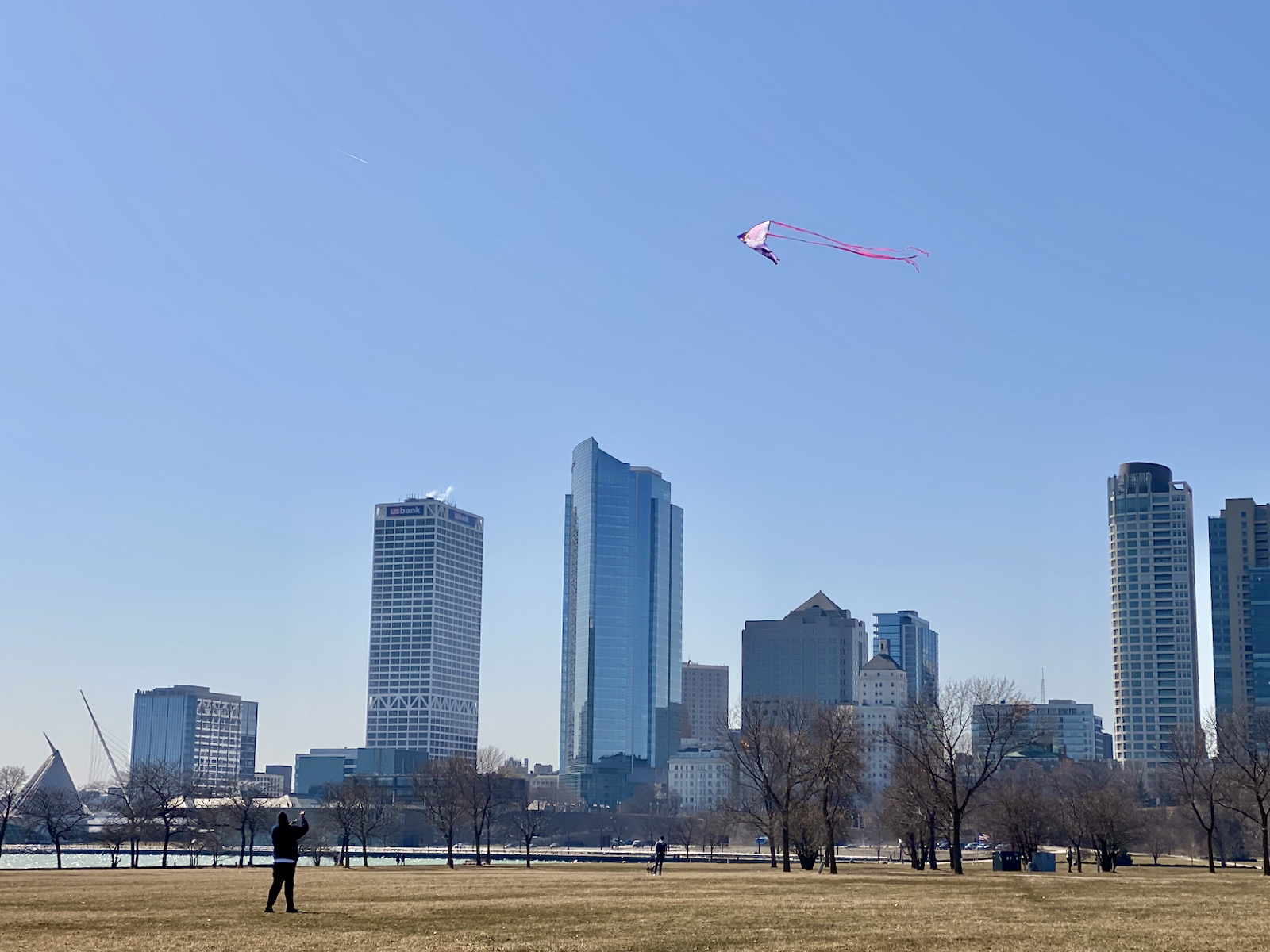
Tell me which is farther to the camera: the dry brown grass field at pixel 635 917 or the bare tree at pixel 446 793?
the bare tree at pixel 446 793

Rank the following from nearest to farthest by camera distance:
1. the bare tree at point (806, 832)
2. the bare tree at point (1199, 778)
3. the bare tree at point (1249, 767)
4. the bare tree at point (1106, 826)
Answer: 1. the bare tree at point (806, 832)
2. the bare tree at point (1249, 767)
3. the bare tree at point (1106, 826)
4. the bare tree at point (1199, 778)

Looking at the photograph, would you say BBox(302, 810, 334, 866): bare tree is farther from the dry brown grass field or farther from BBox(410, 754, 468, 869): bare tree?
the dry brown grass field

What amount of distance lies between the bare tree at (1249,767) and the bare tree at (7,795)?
3995 inches

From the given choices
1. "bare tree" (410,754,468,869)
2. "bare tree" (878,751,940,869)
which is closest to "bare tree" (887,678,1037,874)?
"bare tree" (878,751,940,869)

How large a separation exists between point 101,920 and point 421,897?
39.1 ft

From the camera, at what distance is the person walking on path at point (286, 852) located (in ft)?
104

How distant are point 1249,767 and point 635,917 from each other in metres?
70.1

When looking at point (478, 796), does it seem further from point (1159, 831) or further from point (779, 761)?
point (1159, 831)

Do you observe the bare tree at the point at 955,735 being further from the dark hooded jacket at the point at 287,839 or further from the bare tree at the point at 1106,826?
the dark hooded jacket at the point at 287,839

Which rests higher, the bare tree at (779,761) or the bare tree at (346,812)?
the bare tree at (779,761)

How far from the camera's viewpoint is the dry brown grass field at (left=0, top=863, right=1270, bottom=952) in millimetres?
26000

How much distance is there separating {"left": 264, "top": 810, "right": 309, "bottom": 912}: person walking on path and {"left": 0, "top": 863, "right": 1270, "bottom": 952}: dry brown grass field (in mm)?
695

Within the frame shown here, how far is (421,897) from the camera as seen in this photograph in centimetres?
4144

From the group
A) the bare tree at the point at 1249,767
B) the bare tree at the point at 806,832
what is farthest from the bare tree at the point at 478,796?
the bare tree at the point at 1249,767
